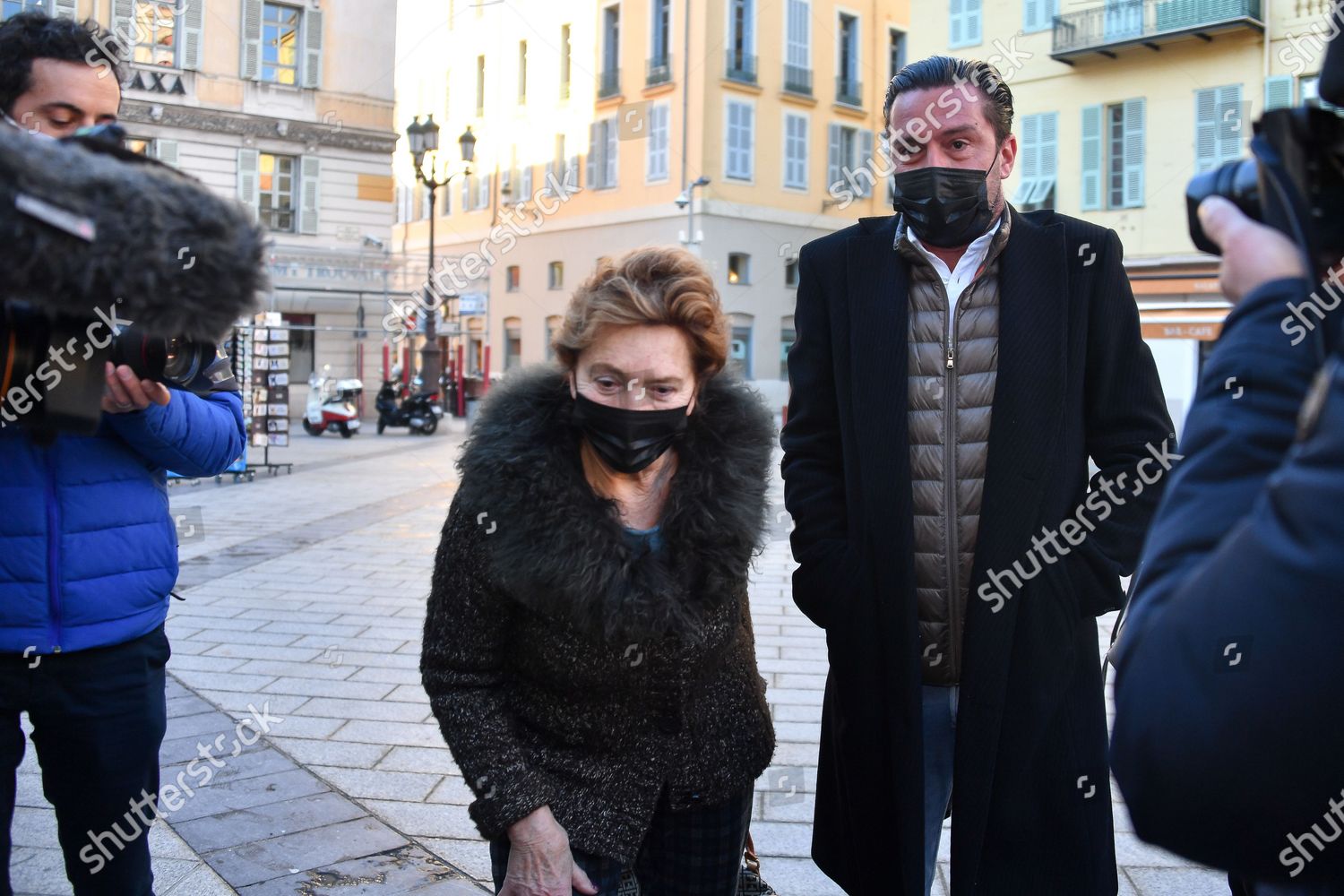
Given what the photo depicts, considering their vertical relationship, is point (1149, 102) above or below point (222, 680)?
above

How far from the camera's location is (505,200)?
1554 inches

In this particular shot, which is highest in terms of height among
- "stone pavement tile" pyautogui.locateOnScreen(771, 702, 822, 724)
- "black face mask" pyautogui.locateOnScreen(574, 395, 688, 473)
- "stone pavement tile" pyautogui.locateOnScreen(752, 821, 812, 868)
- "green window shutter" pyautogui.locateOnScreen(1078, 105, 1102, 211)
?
"green window shutter" pyautogui.locateOnScreen(1078, 105, 1102, 211)

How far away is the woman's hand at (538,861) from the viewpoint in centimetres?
199

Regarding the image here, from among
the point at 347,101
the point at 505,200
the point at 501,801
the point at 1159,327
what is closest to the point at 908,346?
the point at 501,801

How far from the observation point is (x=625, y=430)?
6.93 feet

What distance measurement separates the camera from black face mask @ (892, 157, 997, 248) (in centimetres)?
234

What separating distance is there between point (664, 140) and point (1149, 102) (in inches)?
609

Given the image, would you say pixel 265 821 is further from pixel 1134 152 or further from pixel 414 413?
pixel 1134 152

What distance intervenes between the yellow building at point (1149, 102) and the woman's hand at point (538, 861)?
1834cm

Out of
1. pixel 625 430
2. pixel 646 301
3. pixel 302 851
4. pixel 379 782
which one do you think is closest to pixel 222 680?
pixel 379 782

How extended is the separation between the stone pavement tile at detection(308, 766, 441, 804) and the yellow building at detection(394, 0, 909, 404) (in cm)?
2640

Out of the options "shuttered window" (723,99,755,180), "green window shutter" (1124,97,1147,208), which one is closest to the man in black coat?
Result: "green window shutter" (1124,97,1147,208)

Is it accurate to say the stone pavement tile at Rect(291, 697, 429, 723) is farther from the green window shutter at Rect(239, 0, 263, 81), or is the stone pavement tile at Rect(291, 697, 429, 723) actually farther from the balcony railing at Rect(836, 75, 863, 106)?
the balcony railing at Rect(836, 75, 863, 106)

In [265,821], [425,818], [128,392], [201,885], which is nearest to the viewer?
[128,392]
